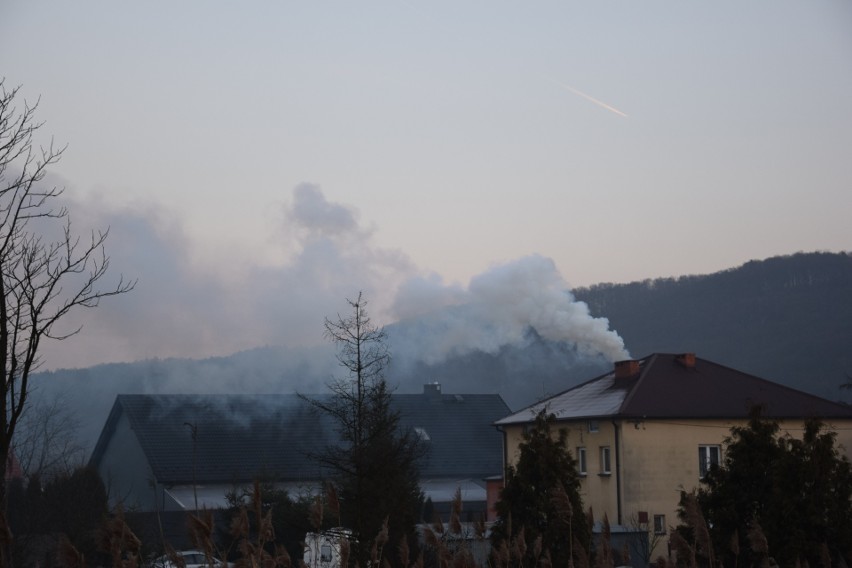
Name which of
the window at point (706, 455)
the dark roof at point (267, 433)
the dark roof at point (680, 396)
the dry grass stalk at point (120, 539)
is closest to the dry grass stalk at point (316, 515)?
the dry grass stalk at point (120, 539)

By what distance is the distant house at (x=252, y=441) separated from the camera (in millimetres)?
47312

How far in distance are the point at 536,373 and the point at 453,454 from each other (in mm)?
8323

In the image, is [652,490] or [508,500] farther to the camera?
[652,490]

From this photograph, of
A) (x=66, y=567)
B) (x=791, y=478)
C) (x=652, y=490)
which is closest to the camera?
(x=66, y=567)

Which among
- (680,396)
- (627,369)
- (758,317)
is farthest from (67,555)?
(758,317)

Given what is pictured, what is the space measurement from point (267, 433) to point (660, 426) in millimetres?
24054

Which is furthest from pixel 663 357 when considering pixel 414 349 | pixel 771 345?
pixel 771 345

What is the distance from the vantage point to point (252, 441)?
51781 millimetres

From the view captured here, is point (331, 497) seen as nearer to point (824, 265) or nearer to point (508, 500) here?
point (508, 500)

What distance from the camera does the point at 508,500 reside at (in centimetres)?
1870

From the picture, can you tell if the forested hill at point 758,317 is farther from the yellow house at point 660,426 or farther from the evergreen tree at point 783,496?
the evergreen tree at point 783,496

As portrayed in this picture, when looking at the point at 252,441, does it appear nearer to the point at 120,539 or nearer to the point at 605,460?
the point at 605,460

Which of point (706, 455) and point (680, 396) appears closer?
point (706, 455)

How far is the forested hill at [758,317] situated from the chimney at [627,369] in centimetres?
1734
